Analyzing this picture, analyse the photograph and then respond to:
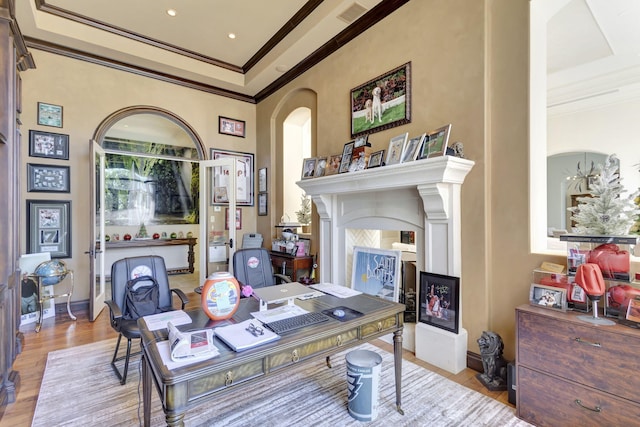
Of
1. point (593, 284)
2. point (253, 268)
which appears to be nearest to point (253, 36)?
point (253, 268)

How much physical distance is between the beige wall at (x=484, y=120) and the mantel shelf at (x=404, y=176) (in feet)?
0.80

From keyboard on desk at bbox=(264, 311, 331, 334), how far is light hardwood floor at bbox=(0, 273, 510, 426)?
1485 mm

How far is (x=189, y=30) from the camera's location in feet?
14.1

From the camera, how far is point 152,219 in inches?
292

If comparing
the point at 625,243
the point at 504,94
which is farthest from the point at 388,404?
the point at 504,94

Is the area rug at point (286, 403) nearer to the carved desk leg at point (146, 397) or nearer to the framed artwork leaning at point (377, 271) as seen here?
the carved desk leg at point (146, 397)

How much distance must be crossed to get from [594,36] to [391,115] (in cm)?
270

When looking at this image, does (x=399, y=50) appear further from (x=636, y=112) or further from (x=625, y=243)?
(x=636, y=112)

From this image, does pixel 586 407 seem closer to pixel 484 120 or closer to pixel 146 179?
pixel 484 120

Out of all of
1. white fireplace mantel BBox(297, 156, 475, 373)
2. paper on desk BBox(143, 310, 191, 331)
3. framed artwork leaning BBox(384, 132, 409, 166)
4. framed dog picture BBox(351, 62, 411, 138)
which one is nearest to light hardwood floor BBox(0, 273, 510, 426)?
white fireplace mantel BBox(297, 156, 475, 373)

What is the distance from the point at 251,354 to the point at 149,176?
727cm

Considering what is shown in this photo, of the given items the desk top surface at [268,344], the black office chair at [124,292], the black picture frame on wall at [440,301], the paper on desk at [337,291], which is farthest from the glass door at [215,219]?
the black picture frame on wall at [440,301]

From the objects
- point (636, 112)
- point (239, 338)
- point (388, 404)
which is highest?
point (636, 112)

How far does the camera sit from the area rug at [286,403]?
2.04 meters
